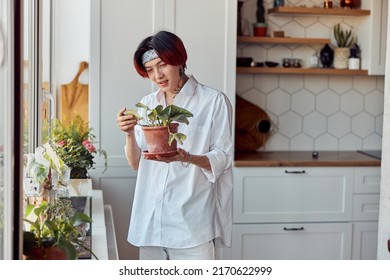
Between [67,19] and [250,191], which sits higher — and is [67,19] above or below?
above

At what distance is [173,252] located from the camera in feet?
7.41

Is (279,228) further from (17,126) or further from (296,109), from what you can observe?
(17,126)

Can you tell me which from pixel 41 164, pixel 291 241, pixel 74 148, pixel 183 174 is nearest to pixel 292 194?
pixel 291 241

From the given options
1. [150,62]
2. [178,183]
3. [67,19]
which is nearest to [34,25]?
[150,62]

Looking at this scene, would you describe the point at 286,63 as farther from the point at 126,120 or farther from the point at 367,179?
the point at 126,120

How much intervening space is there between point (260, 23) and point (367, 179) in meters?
0.87

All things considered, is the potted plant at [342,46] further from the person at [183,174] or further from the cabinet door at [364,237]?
the person at [183,174]

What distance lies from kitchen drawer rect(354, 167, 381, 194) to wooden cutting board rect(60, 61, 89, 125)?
49.5 inches

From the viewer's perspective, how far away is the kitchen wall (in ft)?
12.3

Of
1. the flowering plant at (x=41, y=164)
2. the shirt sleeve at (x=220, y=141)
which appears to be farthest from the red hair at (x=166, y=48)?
the flowering plant at (x=41, y=164)

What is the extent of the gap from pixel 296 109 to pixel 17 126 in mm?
2611

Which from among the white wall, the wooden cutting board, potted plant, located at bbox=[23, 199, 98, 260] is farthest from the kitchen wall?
potted plant, located at bbox=[23, 199, 98, 260]

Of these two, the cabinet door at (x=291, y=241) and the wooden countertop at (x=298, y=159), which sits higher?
the wooden countertop at (x=298, y=159)

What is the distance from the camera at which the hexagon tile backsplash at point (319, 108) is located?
3779mm
